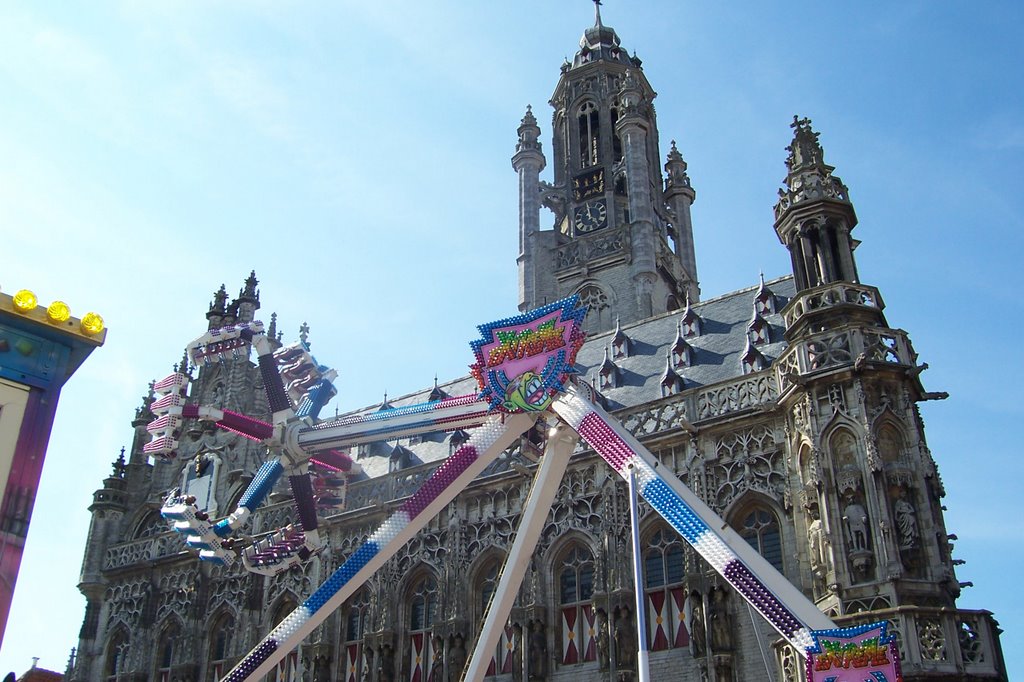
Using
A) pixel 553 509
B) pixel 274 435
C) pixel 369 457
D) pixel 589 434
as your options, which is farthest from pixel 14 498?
pixel 369 457

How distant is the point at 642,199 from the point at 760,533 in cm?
2374

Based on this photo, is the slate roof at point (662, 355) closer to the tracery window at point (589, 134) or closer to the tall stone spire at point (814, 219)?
the tall stone spire at point (814, 219)

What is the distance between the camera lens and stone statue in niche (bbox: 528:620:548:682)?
963 inches

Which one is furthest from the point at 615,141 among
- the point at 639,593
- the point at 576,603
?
the point at 639,593

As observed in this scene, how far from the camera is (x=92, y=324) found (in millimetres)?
13812

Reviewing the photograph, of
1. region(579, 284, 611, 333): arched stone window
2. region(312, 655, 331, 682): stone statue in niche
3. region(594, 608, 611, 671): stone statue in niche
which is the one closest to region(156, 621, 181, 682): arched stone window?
region(312, 655, 331, 682): stone statue in niche

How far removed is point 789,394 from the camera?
75.5ft

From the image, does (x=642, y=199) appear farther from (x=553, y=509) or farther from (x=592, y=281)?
(x=553, y=509)

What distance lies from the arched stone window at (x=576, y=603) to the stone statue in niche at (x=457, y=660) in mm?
2625

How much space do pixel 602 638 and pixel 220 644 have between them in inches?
569

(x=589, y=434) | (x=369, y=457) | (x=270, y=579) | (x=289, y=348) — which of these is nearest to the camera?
(x=589, y=434)

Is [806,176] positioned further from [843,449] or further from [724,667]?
[724,667]

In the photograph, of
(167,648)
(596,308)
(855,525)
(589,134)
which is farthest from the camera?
(589,134)

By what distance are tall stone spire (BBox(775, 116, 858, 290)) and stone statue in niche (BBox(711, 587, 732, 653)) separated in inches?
297
